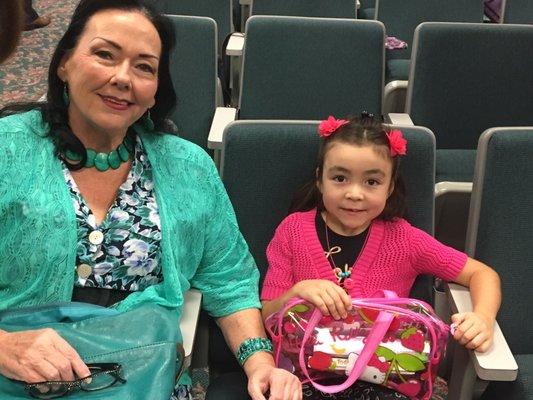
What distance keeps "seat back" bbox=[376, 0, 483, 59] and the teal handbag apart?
1.96 metres

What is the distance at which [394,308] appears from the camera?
1.17 meters

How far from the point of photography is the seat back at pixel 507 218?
4.38 ft

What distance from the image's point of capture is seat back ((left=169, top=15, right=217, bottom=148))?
204 centimetres

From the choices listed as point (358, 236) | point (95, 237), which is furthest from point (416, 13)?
point (95, 237)

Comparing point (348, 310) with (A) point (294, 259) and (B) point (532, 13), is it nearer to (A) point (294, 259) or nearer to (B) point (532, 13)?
(A) point (294, 259)

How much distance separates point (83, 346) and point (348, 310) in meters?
0.45

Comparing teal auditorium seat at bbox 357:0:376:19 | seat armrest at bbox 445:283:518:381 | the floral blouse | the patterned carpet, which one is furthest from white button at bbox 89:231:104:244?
teal auditorium seat at bbox 357:0:376:19

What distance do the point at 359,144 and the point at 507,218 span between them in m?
0.36

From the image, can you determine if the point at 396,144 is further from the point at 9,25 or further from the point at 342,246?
the point at 9,25

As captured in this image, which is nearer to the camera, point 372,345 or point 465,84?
point 372,345

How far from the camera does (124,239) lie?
1187mm

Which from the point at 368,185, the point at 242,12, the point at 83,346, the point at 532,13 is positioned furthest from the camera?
the point at 242,12

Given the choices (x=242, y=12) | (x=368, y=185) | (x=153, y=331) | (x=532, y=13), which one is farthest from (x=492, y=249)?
(x=242, y=12)

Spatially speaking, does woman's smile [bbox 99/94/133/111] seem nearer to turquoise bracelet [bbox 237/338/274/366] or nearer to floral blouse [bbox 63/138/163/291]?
floral blouse [bbox 63/138/163/291]
